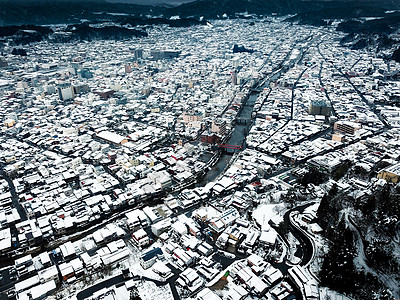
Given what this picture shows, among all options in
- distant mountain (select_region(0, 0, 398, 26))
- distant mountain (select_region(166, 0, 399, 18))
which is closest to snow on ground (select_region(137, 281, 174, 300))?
distant mountain (select_region(0, 0, 398, 26))

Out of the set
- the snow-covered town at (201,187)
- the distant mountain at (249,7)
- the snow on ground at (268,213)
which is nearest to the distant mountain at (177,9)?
the distant mountain at (249,7)

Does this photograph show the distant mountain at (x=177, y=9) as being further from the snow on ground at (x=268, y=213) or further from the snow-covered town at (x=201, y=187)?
the snow on ground at (x=268, y=213)

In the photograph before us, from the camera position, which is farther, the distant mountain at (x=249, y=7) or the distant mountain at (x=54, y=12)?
the distant mountain at (x=249, y=7)

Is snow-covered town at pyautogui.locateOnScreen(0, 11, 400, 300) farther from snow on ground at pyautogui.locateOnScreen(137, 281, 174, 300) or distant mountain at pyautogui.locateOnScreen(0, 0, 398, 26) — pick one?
distant mountain at pyautogui.locateOnScreen(0, 0, 398, 26)

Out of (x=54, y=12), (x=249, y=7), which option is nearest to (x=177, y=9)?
(x=249, y=7)

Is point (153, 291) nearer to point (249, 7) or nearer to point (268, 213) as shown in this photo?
point (268, 213)

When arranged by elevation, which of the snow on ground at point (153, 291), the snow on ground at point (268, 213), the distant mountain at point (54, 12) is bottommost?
the snow on ground at point (153, 291)
